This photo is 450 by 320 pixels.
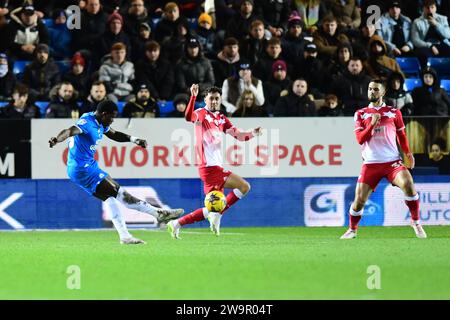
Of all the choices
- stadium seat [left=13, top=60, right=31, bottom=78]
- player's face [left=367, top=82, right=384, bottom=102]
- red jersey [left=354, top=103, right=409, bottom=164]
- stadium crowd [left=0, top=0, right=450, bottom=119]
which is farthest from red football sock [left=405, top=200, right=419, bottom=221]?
stadium seat [left=13, top=60, right=31, bottom=78]

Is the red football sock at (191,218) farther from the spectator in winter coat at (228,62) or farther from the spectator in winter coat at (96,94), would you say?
the spectator in winter coat at (228,62)

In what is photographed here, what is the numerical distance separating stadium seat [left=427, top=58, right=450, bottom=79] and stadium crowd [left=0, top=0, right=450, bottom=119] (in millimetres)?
33

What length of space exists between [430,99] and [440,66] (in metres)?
2.78

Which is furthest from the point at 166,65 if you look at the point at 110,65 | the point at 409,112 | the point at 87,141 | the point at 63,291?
the point at 63,291

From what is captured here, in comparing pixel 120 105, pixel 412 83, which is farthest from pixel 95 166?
pixel 412 83

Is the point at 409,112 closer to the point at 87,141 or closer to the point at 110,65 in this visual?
the point at 110,65

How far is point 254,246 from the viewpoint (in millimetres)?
14898

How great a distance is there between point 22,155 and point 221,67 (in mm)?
4342

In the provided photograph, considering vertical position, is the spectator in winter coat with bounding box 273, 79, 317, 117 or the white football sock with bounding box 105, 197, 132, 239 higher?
the spectator in winter coat with bounding box 273, 79, 317, 117

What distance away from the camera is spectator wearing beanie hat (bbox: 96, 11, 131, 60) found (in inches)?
848

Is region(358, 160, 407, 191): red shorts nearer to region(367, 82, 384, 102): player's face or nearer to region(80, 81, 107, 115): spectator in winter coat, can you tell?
region(367, 82, 384, 102): player's face

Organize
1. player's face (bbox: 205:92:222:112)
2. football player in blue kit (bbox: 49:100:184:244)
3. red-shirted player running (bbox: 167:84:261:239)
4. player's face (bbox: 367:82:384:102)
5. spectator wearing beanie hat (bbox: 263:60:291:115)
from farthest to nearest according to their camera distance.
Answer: spectator wearing beanie hat (bbox: 263:60:291:115)
red-shirted player running (bbox: 167:84:261:239)
player's face (bbox: 205:92:222:112)
player's face (bbox: 367:82:384:102)
football player in blue kit (bbox: 49:100:184:244)

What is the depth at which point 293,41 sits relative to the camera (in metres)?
22.0

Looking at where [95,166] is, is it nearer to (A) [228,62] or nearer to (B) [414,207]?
(B) [414,207]
